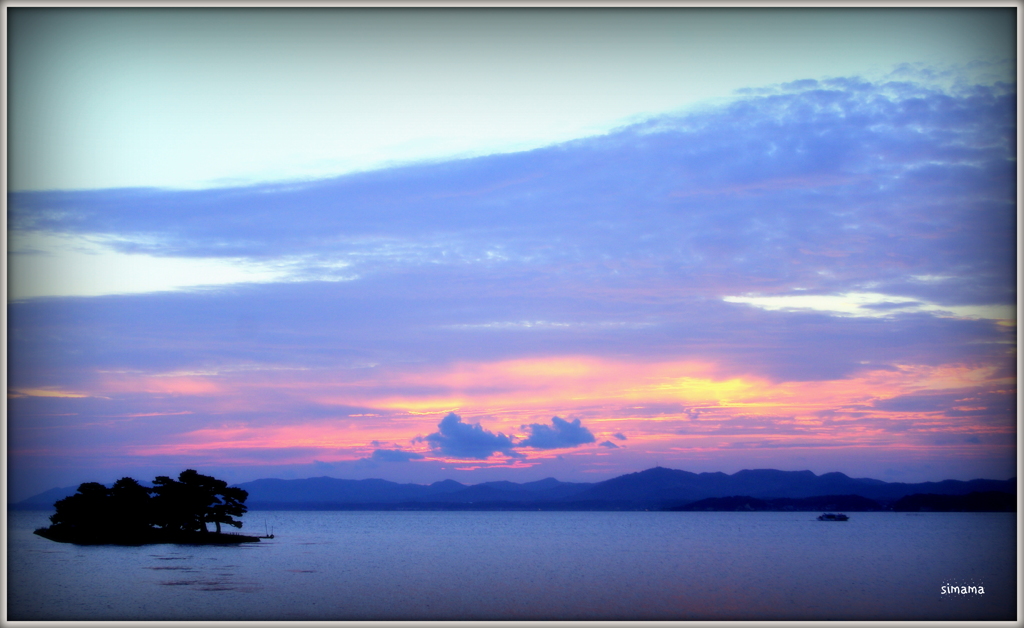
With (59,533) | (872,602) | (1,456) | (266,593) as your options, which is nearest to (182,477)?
(59,533)

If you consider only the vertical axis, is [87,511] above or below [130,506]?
below

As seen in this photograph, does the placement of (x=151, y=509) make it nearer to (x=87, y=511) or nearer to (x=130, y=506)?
(x=130, y=506)

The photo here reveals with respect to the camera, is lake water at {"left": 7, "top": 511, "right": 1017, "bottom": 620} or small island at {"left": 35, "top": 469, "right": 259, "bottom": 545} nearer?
lake water at {"left": 7, "top": 511, "right": 1017, "bottom": 620}

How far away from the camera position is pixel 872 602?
1024 inches

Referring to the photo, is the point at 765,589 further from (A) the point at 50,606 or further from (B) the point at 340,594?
(A) the point at 50,606

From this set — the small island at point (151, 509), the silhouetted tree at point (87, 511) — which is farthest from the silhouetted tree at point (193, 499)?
the silhouetted tree at point (87, 511)

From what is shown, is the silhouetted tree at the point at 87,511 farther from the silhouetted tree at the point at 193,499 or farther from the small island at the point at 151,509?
the silhouetted tree at the point at 193,499

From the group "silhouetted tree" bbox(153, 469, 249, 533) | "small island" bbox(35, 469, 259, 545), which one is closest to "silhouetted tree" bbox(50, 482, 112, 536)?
"small island" bbox(35, 469, 259, 545)

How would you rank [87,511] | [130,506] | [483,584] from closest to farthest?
[483,584] → [130,506] → [87,511]

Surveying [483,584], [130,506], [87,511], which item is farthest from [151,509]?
[483,584]

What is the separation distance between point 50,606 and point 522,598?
14.9 m

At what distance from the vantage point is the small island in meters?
38.9

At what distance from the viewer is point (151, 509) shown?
39.5m

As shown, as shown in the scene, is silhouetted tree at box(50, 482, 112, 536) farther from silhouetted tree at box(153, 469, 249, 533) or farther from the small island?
silhouetted tree at box(153, 469, 249, 533)
